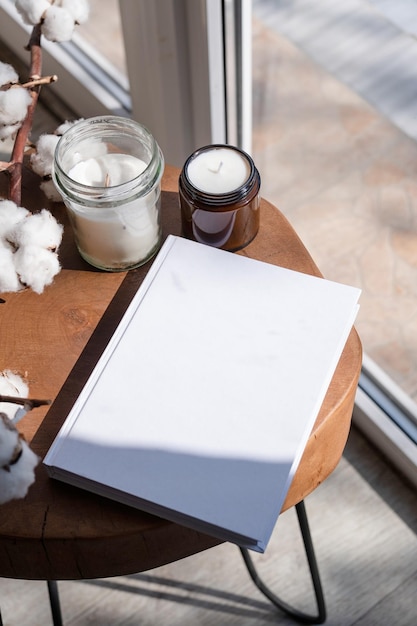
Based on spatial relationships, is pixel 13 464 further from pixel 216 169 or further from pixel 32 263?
pixel 216 169

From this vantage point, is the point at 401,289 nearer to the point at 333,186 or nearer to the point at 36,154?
the point at 333,186

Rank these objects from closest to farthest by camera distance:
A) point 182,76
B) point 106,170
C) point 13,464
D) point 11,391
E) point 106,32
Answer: point 13,464 < point 11,391 < point 106,170 < point 182,76 < point 106,32

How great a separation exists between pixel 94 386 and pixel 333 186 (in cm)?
79

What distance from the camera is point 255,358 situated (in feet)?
2.45

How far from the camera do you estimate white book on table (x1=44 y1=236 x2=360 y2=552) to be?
67cm

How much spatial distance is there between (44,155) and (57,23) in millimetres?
136

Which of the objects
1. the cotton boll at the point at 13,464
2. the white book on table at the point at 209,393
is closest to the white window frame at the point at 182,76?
the white book on table at the point at 209,393

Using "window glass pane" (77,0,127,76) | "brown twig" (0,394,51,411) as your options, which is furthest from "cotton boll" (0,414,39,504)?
"window glass pane" (77,0,127,76)

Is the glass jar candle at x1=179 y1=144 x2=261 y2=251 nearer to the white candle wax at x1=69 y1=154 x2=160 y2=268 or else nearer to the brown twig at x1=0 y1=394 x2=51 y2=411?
the white candle wax at x1=69 y1=154 x2=160 y2=268

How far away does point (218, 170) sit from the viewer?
790mm

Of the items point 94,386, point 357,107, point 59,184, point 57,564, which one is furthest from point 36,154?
point 357,107

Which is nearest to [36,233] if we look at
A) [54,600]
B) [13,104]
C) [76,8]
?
[13,104]

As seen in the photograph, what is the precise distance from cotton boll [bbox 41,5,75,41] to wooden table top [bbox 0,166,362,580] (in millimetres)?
183

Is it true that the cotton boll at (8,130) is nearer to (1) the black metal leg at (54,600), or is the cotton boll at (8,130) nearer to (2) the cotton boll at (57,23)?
(2) the cotton boll at (57,23)
